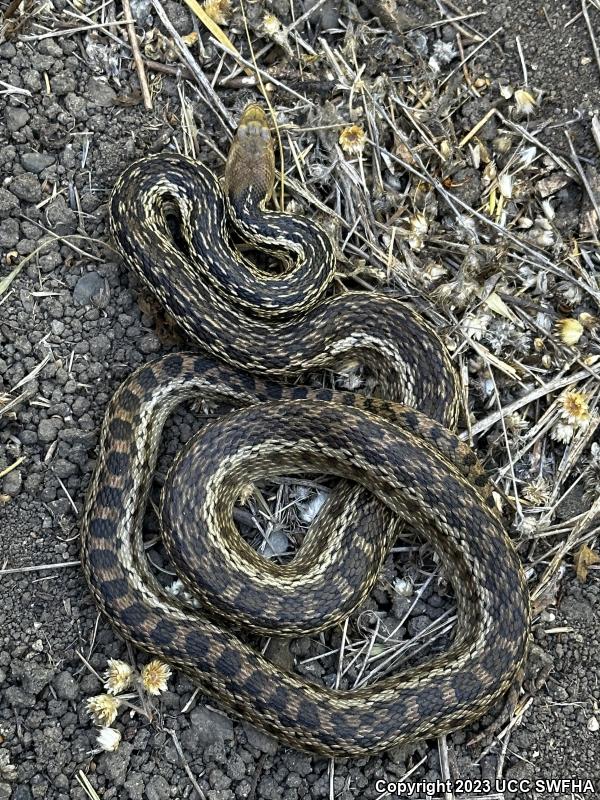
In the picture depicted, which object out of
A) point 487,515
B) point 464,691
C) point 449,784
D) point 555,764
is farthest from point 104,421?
point 555,764

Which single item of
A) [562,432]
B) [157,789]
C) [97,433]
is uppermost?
[97,433]

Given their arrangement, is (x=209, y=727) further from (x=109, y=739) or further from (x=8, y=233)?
(x=8, y=233)

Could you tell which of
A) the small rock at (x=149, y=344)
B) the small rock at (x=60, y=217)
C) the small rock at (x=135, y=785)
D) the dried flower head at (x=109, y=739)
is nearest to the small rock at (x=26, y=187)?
the small rock at (x=60, y=217)

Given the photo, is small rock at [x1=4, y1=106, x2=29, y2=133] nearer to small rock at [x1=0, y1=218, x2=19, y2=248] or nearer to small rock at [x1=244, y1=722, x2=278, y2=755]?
small rock at [x1=0, y1=218, x2=19, y2=248]

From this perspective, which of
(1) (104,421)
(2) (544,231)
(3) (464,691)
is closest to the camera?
(3) (464,691)

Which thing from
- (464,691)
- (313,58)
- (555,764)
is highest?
(313,58)

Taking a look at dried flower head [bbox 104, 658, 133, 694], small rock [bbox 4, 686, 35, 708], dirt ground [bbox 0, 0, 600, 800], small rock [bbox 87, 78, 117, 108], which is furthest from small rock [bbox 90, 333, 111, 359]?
small rock [bbox 4, 686, 35, 708]

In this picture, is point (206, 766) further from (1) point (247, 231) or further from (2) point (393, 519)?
(1) point (247, 231)

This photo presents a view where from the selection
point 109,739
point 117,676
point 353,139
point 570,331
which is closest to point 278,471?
point 117,676
